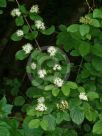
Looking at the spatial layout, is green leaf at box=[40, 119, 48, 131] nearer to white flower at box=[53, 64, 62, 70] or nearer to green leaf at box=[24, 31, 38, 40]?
white flower at box=[53, 64, 62, 70]

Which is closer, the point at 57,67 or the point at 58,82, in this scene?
the point at 58,82

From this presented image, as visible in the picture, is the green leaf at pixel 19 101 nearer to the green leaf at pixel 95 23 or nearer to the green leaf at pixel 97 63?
the green leaf at pixel 97 63

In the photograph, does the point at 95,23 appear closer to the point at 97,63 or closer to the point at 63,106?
the point at 97,63

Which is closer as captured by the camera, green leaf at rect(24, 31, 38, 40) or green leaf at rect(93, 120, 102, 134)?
green leaf at rect(93, 120, 102, 134)

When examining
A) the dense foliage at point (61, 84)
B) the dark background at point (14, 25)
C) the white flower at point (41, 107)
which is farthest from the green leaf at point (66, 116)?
the dark background at point (14, 25)

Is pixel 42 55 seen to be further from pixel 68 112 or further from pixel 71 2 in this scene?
pixel 71 2

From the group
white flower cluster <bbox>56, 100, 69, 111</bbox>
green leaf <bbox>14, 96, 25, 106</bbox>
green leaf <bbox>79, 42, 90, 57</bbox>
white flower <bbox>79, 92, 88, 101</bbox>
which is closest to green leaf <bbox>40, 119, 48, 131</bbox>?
white flower cluster <bbox>56, 100, 69, 111</bbox>

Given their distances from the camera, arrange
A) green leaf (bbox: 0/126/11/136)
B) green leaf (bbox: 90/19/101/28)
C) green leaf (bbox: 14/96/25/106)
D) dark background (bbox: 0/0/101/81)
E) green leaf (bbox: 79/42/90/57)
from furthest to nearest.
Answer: dark background (bbox: 0/0/101/81)
green leaf (bbox: 14/96/25/106)
green leaf (bbox: 79/42/90/57)
green leaf (bbox: 90/19/101/28)
green leaf (bbox: 0/126/11/136)

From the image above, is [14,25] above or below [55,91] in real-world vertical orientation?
below

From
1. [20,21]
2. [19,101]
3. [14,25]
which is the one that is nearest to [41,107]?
[20,21]

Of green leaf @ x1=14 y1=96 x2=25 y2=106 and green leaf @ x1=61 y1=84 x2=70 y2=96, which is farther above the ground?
green leaf @ x1=61 y1=84 x2=70 y2=96

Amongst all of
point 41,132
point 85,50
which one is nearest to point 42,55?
point 85,50

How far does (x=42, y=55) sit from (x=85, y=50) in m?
0.23

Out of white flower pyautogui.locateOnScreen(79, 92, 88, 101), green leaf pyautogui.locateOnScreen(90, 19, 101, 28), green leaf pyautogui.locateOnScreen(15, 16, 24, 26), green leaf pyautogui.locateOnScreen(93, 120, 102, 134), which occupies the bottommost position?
green leaf pyautogui.locateOnScreen(93, 120, 102, 134)
